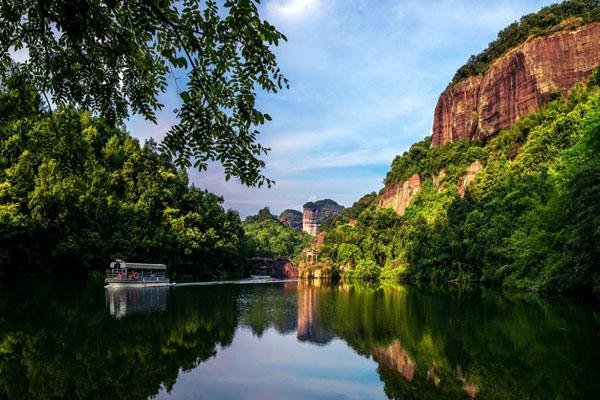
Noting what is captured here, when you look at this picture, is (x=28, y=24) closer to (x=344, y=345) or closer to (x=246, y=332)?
(x=344, y=345)

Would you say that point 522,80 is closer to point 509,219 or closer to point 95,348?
point 509,219

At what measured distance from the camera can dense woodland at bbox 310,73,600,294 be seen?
1102 inches

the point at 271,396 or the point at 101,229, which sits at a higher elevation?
the point at 101,229

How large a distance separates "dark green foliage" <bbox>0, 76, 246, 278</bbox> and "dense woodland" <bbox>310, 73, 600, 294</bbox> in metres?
23.4

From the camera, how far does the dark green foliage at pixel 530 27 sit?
7419 cm

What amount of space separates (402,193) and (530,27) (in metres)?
36.8

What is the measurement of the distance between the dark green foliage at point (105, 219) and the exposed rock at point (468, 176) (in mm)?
35157

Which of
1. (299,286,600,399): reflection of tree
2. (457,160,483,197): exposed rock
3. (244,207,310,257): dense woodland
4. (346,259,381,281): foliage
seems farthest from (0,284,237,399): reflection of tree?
(244,207,310,257): dense woodland

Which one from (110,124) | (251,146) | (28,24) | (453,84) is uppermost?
(453,84)

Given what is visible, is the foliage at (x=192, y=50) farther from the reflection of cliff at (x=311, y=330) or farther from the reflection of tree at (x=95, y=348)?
the reflection of cliff at (x=311, y=330)

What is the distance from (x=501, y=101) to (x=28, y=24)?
81950 millimetres

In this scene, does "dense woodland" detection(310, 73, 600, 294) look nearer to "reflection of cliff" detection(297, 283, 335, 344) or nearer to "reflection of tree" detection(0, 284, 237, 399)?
"reflection of cliff" detection(297, 283, 335, 344)

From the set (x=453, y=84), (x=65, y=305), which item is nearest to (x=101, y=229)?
(x=65, y=305)

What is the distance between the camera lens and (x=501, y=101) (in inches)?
3098
